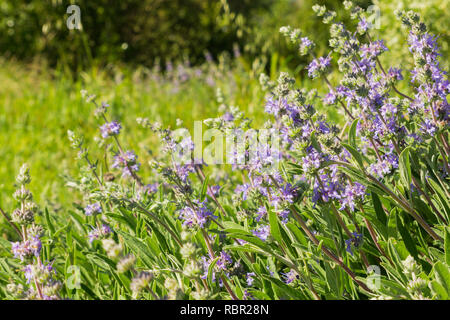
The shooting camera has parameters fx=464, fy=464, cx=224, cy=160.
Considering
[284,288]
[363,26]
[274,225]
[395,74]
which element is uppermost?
[363,26]

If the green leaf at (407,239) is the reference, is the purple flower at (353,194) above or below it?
above

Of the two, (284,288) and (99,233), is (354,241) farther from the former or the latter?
(99,233)

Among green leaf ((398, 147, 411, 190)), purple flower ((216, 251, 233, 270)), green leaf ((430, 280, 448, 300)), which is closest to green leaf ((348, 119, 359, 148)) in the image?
green leaf ((398, 147, 411, 190))

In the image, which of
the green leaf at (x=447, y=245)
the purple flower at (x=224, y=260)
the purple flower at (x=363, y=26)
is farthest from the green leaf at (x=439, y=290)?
the purple flower at (x=363, y=26)

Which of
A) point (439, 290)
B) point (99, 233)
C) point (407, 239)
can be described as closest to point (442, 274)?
point (439, 290)

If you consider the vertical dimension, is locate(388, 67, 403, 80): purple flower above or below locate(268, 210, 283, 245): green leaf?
above

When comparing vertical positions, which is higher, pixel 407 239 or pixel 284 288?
pixel 407 239

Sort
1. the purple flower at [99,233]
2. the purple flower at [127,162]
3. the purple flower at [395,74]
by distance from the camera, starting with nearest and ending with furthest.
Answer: the purple flower at [395,74]
the purple flower at [99,233]
the purple flower at [127,162]

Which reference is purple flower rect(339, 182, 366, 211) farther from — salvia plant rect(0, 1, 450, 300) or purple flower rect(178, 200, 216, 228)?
purple flower rect(178, 200, 216, 228)

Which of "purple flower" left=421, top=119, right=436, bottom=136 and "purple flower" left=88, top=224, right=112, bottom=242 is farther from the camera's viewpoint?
"purple flower" left=88, top=224, right=112, bottom=242

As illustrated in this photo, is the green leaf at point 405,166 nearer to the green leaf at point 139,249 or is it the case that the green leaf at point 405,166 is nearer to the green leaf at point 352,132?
the green leaf at point 352,132

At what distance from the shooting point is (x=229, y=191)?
3.09 metres
